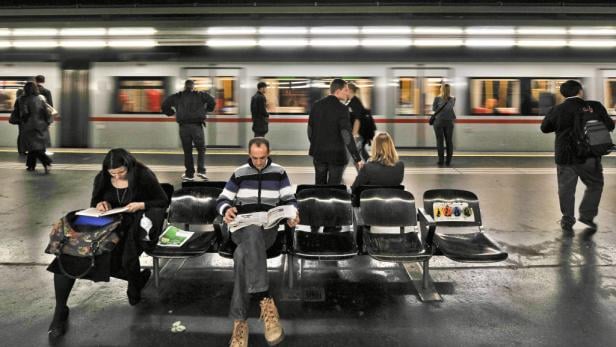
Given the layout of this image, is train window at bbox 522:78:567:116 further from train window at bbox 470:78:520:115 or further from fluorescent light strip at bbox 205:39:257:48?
fluorescent light strip at bbox 205:39:257:48

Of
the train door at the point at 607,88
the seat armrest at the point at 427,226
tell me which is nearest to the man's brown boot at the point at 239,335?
the seat armrest at the point at 427,226

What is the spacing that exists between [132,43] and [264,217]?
9557mm

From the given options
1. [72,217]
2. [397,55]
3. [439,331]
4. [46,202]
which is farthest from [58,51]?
[439,331]

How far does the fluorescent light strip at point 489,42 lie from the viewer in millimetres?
11344

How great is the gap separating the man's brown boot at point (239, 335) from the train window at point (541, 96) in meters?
10.1

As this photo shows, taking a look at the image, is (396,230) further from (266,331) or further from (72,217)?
(72,217)

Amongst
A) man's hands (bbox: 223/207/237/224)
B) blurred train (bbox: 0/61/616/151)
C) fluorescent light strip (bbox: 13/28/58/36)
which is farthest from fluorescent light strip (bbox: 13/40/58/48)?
man's hands (bbox: 223/207/237/224)

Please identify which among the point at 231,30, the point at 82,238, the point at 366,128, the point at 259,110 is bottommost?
the point at 82,238

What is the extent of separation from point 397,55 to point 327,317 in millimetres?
8821

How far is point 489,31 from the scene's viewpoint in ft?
37.2

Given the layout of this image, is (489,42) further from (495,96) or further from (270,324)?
(270,324)

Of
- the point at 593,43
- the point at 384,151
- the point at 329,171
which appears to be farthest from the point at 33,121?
the point at 593,43

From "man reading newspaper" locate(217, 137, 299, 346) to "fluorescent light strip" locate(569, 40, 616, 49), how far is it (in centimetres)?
997

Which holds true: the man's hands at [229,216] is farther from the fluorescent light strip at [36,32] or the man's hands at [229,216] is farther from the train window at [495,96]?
the fluorescent light strip at [36,32]
